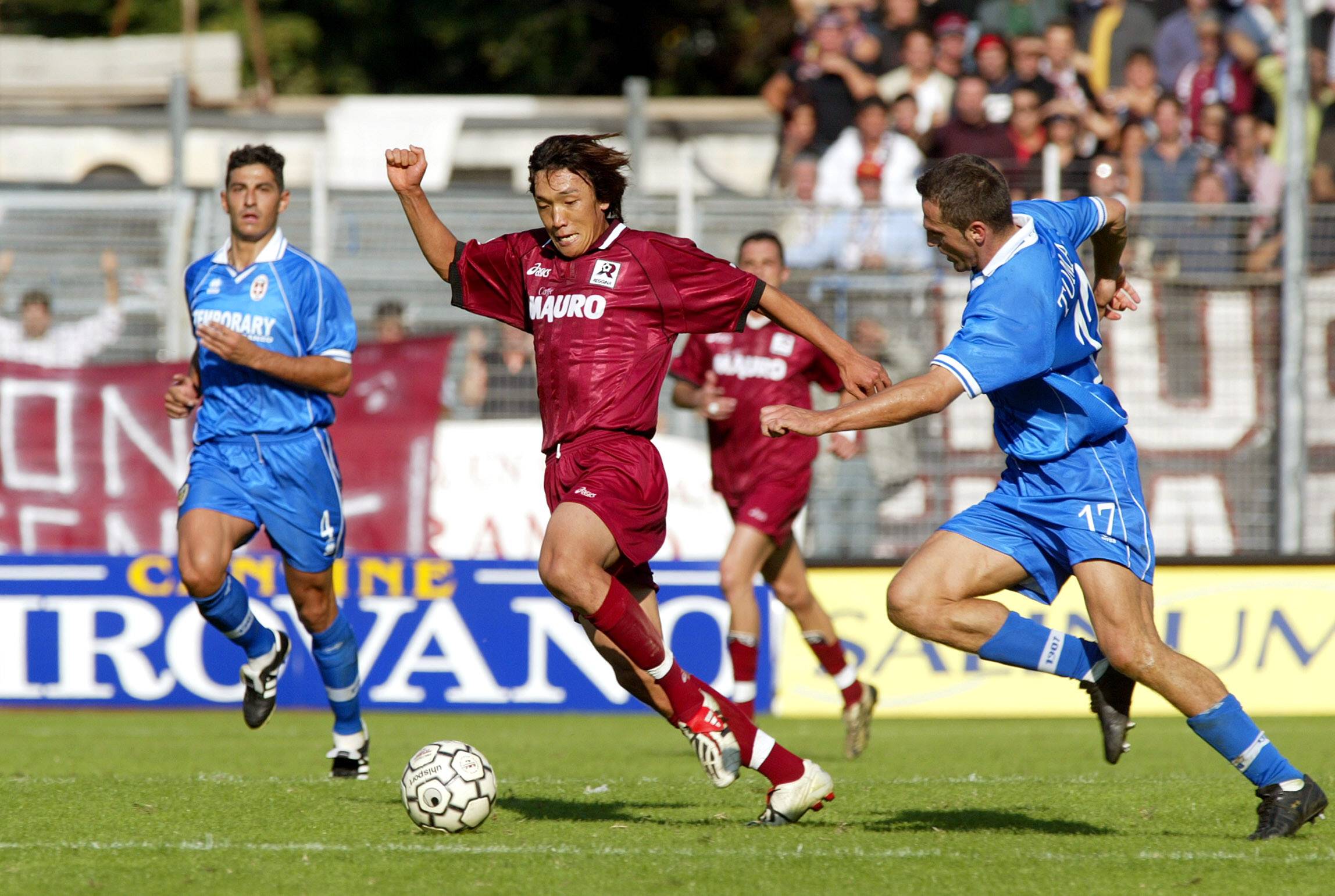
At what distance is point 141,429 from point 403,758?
4.96 m

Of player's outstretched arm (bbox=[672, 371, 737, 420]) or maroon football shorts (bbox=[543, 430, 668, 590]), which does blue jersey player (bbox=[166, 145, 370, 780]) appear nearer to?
maroon football shorts (bbox=[543, 430, 668, 590])

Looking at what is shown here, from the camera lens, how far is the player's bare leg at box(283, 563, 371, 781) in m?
7.76

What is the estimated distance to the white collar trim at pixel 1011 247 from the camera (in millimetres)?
5902

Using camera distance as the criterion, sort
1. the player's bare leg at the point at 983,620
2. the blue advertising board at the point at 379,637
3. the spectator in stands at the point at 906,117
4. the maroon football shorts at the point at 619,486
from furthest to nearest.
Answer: the spectator in stands at the point at 906,117
the blue advertising board at the point at 379,637
the player's bare leg at the point at 983,620
the maroon football shorts at the point at 619,486

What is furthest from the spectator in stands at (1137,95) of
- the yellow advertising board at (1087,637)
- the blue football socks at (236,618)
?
the blue football socks at (236,618)

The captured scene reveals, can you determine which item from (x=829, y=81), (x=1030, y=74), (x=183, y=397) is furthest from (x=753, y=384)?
(x=1030, y=74)

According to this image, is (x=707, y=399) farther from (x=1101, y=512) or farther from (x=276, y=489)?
(x=1101, y=512)

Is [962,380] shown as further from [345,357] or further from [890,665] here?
[890,665]

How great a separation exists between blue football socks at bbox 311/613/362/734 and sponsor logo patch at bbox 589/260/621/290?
256 centimetres

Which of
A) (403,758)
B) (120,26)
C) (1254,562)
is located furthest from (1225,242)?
(120,26)

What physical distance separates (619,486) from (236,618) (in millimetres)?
2480

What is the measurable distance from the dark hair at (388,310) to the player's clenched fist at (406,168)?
6.70 metres

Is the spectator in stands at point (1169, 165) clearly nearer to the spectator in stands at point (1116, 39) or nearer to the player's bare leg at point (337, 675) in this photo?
the spectator in stands at point (1116, 39)

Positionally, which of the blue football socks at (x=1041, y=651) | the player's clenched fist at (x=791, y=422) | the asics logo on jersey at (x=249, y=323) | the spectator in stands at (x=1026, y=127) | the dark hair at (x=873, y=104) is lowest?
A: the blue football socks at (x=1041, y=651)
